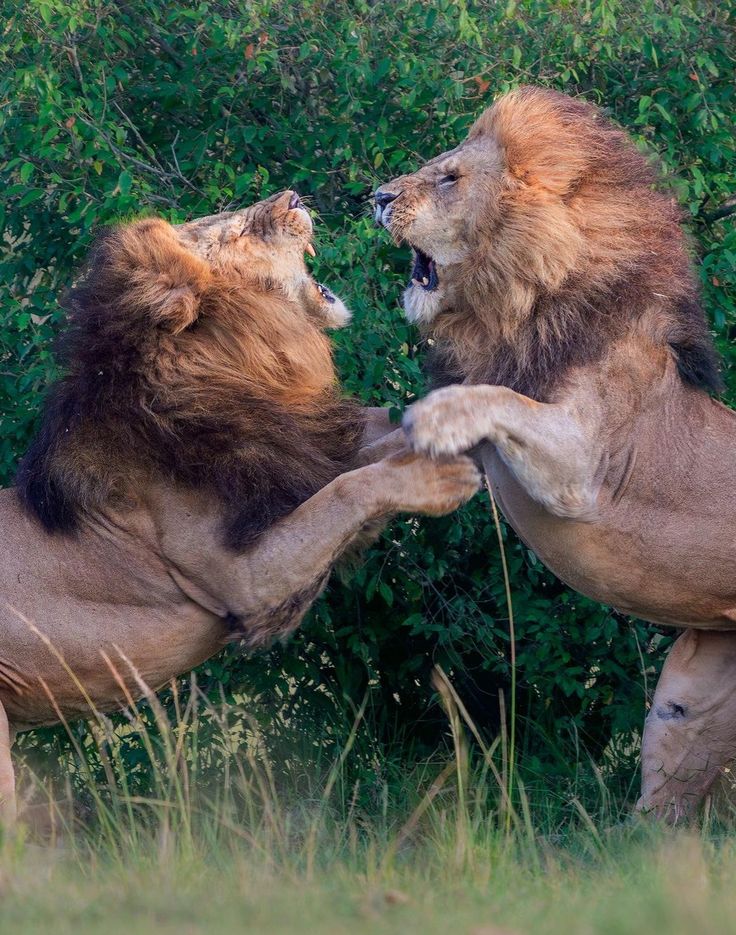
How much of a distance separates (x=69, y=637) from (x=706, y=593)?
182cm

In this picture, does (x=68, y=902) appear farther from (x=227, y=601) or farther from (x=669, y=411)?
(x=669, y=411)

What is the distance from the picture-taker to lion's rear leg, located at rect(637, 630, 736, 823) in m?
3.96

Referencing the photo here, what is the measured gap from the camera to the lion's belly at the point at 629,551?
12.3 ft

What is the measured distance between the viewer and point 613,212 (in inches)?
149

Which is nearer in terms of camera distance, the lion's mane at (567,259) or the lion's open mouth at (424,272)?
the lion's mane at (567,259)

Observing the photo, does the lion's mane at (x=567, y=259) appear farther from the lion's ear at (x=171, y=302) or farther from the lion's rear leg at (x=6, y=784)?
the lion's rear leg at (x=6, y=784)

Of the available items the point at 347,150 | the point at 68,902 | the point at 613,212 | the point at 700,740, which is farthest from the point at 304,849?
the point at 347,150

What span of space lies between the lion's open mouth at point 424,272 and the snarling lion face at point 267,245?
0.98 feet

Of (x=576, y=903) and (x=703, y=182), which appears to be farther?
(x=703, y=182)

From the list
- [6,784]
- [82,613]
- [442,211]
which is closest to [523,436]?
[442,211]

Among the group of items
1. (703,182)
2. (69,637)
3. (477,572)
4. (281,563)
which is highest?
(703,182)

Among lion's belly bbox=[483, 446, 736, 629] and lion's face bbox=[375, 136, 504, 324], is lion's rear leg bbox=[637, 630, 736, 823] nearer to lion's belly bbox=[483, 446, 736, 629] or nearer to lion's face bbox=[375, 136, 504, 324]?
lion's belly bbox=[483, 446, 736, 629]

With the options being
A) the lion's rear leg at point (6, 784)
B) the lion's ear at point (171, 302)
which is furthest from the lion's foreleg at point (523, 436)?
the lion's rear leg at point (6, 784)

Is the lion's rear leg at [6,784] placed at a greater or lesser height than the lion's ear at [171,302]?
lesser
